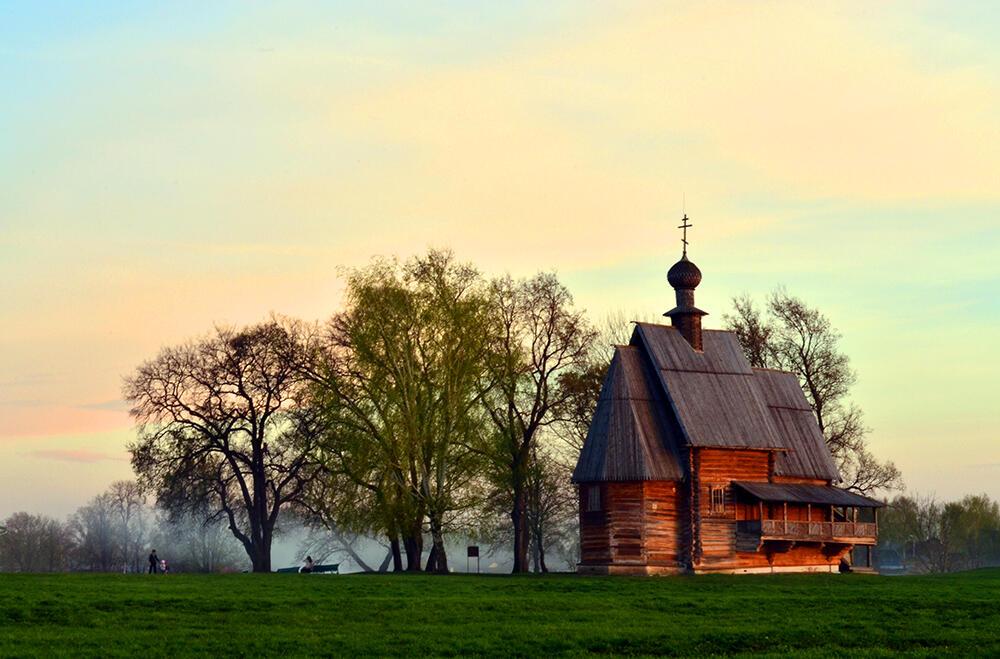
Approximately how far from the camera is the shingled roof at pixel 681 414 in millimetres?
57469

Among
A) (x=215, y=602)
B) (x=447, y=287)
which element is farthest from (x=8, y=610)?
(x=447, y=287)

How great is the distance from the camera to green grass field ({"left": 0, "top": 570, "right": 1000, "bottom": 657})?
1081 inches

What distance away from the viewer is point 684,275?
63.9 m

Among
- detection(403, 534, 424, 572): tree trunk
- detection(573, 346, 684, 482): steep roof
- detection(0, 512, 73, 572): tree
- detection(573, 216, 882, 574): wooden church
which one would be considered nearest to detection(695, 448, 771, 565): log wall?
A: detection(573, 216, 882, 574): wooden church

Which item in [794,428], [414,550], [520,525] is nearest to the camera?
[414,550]

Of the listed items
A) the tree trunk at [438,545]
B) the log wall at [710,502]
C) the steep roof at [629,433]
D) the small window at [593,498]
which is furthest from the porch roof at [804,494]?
the tree trunk at [438,545]

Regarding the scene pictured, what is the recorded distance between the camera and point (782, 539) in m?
59.7

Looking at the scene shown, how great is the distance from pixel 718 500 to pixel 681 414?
4.27 meters

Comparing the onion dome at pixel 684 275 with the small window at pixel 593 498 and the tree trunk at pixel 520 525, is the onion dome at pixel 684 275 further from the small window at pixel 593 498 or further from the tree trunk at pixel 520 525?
the tree trunk at pixel 520 525

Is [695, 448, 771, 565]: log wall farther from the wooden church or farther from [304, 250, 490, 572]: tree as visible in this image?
[304, 250, 490, 572]: tree

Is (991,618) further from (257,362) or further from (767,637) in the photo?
(257,362)

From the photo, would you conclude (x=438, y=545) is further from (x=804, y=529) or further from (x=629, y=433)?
(x=804, y=529)

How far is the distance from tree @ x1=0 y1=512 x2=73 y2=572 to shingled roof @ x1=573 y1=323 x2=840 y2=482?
253ft

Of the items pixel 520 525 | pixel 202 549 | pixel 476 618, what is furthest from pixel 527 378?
pixel 202 549
